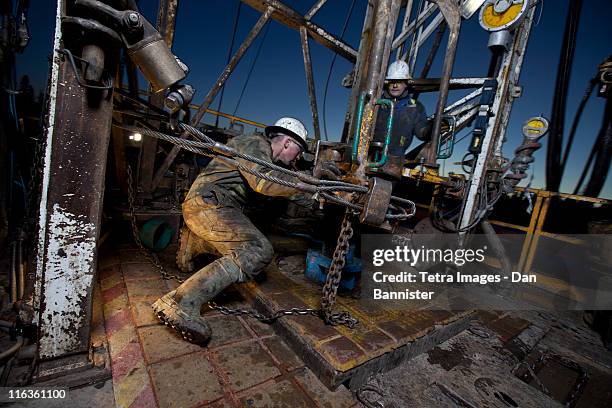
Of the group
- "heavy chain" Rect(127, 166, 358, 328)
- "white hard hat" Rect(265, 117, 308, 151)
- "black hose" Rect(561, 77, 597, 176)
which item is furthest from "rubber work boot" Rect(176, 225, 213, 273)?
"black hose" Rect(561, 77, 597, 176)

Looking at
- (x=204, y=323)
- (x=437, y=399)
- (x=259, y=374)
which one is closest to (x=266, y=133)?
(x=204, y=323)

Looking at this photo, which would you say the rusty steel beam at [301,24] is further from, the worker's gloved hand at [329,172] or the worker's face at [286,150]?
the worker's gloved hand at [329,172]

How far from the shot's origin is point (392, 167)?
12.0 ft

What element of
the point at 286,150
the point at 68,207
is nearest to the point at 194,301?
the point at 68,207

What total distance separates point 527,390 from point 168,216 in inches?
197

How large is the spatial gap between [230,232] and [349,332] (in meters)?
Answer: 1.52

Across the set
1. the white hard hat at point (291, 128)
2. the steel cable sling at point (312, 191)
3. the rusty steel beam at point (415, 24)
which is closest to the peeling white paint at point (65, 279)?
the steel cable sling at point (312, 191)

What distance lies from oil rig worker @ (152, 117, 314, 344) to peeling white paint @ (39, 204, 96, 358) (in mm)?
624

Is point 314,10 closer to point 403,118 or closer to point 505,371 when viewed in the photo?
point 403,118

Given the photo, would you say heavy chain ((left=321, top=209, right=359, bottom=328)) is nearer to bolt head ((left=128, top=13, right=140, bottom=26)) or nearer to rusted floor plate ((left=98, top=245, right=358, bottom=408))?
rusted floor plate ((left=98, top=245, right=358, bottom=408))

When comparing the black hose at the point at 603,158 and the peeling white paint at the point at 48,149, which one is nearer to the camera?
the peeling white paint at the point at 48,149

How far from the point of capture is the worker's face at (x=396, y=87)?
5.20m

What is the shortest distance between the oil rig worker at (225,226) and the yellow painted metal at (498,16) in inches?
183

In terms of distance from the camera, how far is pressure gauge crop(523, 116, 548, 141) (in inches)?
198
